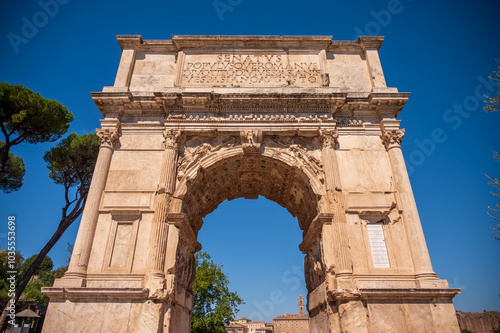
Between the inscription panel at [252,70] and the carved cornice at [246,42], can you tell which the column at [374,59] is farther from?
the inscription panel at [252,70]

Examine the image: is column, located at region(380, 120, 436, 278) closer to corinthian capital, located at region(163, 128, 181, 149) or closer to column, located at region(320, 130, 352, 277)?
column, located at region(320, 130, 352, 277)

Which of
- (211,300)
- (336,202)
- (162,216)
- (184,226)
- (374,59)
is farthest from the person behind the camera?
(211,300)

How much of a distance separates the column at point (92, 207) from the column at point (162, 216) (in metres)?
1.68

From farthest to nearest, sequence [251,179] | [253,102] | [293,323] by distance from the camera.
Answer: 1. [293,323]
2. [251,179]
3. [253,102]

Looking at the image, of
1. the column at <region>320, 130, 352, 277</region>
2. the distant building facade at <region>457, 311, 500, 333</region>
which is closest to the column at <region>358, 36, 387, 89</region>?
the column at <region>320, 130, 352, 277</region>

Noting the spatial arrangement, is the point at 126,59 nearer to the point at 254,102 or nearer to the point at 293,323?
the point at 254,102

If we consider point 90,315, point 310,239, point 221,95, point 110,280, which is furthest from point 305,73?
point 90,315

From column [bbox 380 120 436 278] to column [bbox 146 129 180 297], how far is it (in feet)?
21.9

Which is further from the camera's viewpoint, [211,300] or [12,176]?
[211,300]

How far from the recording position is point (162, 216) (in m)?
8.57

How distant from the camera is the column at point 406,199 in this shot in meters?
8.09

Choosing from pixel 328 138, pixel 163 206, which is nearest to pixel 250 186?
pixel 328 138

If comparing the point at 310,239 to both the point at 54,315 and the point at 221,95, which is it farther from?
the point at 54,315

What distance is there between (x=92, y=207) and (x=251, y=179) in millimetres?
5456
